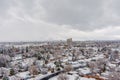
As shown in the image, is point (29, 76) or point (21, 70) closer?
point (29, 76)

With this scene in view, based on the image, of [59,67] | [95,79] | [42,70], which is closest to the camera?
[95,79]

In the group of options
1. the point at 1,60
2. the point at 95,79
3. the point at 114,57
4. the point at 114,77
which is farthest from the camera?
the point at 114,57

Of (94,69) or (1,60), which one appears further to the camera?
(1,60)

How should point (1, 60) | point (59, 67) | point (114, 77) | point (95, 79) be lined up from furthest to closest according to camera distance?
point (1, 60)
point (59, 67)
point (95, 79)
point (114, 77)

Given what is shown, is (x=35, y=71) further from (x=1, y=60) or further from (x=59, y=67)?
(x=1, y=60)

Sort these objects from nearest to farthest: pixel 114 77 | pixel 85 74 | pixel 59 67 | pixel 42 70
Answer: pixel 114 77
pixel 85 74
pixel 42 70
pixel 59 67

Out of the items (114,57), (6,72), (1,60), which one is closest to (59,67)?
(6,72)

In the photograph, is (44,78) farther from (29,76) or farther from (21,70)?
(21,70)

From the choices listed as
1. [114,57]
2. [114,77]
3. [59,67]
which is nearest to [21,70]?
[59,67]
